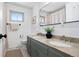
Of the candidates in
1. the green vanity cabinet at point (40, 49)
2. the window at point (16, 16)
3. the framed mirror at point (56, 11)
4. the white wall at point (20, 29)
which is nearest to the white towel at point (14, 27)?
the white wall at point (20, 29)

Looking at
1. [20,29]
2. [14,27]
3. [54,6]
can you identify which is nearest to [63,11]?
[54,6]

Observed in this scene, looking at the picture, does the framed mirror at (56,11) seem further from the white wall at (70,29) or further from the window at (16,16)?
the window at (16,16)

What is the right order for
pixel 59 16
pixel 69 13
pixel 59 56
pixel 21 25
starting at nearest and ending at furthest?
pixel 59 56 < pixel 69 13 < pixel 59 16 < pixel 21 25

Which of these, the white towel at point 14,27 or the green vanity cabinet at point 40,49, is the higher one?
the white towel at point 14,27

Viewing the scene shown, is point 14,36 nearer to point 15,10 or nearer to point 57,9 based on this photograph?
point 15,10

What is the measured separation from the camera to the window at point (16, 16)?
4.41m

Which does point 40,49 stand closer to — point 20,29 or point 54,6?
point 54,6

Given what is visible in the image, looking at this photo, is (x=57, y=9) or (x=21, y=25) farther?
(x=21, y=25)

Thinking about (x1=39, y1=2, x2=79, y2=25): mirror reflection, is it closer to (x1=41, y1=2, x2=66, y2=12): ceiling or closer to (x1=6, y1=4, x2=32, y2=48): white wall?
(x1=41, y1=2, x2=66, y2=12): ceiling

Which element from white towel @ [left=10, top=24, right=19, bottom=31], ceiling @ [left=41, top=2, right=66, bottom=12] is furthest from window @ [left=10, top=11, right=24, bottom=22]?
ceiling @ [left=41, top=2, right=66, bottom=12]

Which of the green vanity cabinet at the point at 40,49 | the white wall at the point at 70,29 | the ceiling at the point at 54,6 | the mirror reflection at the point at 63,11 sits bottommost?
the green vanity cabinet at the point at 40,49

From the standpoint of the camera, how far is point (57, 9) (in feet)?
7.98

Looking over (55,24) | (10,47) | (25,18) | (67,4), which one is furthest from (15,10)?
(67,4)

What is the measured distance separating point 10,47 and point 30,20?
1629mm
